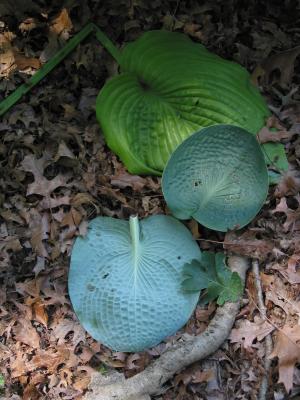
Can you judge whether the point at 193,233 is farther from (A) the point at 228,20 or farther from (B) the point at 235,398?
(A) the point at 228,20

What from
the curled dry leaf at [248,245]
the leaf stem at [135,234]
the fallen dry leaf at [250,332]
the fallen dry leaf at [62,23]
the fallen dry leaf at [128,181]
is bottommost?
the fallen dry leaf at [250,332]

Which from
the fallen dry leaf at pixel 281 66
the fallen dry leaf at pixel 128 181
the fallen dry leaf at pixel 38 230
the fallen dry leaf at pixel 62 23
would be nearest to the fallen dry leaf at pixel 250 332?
the fallen dry leaf at pixel 128 181

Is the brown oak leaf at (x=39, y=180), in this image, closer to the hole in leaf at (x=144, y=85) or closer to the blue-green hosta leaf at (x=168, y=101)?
the blue-green hosta leaf at (x=168, y=101)

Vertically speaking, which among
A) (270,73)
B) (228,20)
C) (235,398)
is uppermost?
(228,20)

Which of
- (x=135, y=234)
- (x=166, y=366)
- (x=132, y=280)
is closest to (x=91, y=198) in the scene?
(x=135, y=234)

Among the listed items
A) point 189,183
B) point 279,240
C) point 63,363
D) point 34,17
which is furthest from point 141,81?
point 63,363

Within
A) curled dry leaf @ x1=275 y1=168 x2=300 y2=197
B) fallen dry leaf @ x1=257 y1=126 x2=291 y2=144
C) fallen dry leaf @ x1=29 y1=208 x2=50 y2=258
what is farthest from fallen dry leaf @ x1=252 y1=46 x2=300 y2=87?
fallen dry leaf @ x1=29 y1=208 x2=50 y2=258
